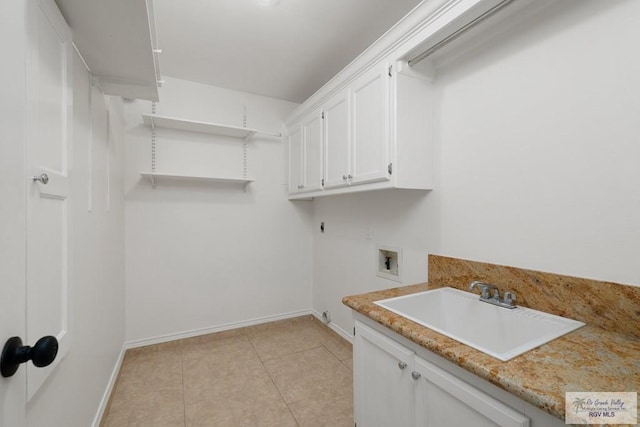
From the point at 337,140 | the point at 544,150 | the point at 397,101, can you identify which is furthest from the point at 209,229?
the point at 544,150

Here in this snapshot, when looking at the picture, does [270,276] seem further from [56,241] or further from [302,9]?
[302,9]

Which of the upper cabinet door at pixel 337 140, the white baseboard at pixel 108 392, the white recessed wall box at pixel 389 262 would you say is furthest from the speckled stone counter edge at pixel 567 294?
the white baseboard at pixel 108 392

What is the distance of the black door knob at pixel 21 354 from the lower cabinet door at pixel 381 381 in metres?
1.11

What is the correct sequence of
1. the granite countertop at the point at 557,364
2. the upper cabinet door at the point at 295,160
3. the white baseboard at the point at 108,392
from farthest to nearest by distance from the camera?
1. the upper cabinet door at the point at 295,160
2. the white baseboard at the point at 108,392
3. the granite countertop at the point at 557,364

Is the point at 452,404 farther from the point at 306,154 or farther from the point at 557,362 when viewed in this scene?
the point at 306,154

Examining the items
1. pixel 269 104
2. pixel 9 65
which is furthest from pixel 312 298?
pixel 9 65

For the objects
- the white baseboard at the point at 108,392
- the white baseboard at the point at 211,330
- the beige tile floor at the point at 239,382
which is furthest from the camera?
the white baseboard at the point at 211,330

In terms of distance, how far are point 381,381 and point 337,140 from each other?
5.39 ft

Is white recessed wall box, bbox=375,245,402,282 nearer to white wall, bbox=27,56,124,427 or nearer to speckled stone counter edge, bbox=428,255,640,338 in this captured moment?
speckled stone counter edge, bbox=428,255,640,338

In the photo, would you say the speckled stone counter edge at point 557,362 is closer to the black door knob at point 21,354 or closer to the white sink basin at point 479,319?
the white sink basin at point 479,319

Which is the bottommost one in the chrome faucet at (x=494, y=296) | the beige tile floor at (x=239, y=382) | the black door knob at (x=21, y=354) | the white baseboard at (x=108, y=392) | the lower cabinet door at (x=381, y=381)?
the beige tile floor at (x=239, y=382)

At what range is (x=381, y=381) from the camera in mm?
1286

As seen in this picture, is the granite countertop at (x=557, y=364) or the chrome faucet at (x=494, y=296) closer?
the granite countertop at (x=557, y=364)

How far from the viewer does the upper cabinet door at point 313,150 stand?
2471 mm
